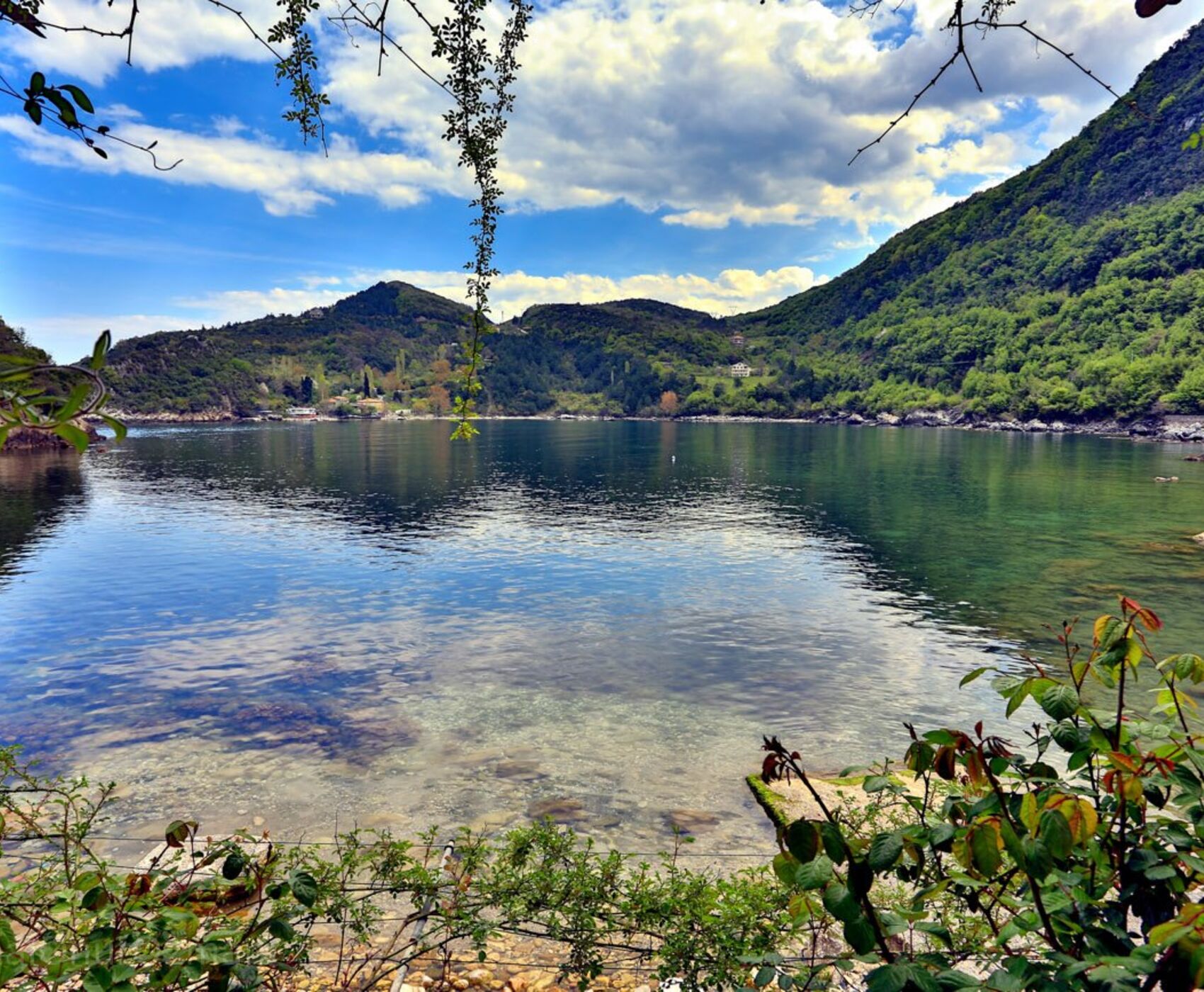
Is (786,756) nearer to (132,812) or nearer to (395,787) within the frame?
(395,787)

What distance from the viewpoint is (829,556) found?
144ft

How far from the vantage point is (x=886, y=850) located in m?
2.37

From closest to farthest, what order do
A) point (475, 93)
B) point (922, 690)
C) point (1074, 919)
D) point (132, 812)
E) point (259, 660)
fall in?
point (1074, 919), point (475, 93), point (132, 812), point (922, 690), point (259, 660)

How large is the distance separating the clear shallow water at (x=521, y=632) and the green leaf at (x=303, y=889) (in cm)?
1152

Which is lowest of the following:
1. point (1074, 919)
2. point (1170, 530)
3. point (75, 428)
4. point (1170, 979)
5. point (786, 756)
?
point (1170, 530)

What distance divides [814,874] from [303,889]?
3.17 meters

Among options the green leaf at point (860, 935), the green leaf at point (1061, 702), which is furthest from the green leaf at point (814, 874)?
the green leaf at point (1061, 702)

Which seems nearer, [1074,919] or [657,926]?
[1074,919]

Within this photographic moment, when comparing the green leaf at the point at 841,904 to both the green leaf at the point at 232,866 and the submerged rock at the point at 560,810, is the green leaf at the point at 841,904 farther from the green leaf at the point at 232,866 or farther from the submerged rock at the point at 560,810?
the submerged rock at the point at 560,810

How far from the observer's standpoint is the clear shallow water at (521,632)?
1664 cm

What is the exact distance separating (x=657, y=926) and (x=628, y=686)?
15.9 metres

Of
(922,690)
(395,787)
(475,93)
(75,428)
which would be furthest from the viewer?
(922,690)

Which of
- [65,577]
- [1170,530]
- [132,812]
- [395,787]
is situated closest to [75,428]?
[395,787]

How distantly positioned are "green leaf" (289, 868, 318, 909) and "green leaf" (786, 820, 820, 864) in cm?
297
